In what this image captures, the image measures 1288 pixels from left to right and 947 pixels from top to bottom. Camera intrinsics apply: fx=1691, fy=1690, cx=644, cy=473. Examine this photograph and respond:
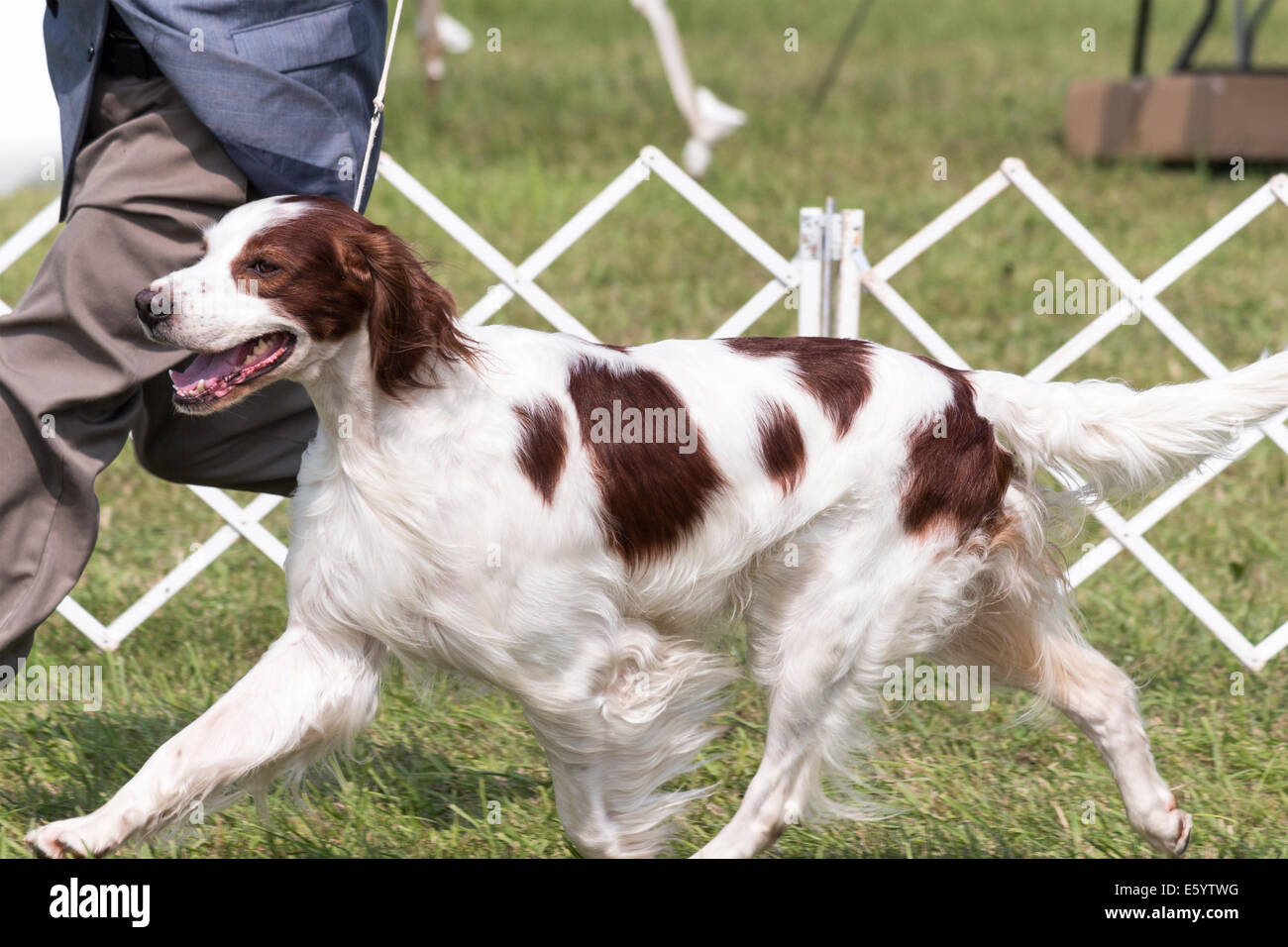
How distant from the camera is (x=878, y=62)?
1297cm

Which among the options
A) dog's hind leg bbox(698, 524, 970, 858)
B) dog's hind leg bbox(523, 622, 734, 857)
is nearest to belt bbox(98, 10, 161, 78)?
dog's hind leg bbox(523, 622, 734, 857)

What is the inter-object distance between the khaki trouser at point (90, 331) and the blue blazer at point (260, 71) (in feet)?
0.22

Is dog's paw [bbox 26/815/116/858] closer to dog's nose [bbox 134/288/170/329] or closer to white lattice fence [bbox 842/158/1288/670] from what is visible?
dog's nose [bbox 134/288/170/329]

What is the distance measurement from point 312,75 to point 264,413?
2.15 feet

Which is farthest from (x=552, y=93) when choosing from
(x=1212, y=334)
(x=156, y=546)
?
(x=156, y=546)

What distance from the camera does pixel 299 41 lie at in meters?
Result: 2.85

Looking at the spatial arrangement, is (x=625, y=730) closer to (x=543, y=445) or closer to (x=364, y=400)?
(x=543, y=445)

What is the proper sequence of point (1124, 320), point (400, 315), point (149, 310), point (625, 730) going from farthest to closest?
point (1124, 320) → point (625, 730) → point (400, 315) → point (149, 310)

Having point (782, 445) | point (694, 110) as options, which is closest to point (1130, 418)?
point (782, 445)

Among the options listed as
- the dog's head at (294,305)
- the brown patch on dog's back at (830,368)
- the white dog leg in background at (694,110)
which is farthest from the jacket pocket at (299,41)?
the white dog leg in background at (694,110)

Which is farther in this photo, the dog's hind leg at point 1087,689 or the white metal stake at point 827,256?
the white metal stake at point 827,256

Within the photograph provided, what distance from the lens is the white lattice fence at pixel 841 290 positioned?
4.14 meters

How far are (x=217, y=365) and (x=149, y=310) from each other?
13cm

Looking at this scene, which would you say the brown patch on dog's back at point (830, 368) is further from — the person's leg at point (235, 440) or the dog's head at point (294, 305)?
the person's leg at point (235, 440)
